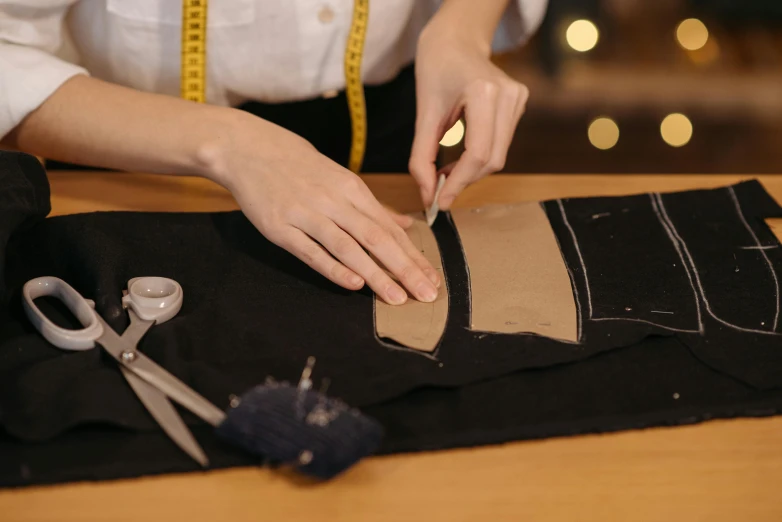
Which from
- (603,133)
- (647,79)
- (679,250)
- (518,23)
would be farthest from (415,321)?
(603,133)

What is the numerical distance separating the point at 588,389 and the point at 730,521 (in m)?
0.17

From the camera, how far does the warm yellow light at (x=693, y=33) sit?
251 cm

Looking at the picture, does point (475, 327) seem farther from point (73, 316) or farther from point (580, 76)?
point (580, 76)

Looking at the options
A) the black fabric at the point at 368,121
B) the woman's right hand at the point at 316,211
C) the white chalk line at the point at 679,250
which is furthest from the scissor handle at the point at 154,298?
the white chalk line at the point at 679,250

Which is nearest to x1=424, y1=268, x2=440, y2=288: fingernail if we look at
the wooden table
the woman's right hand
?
the woman's right hand

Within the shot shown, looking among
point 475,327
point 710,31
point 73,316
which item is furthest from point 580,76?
point 73,316

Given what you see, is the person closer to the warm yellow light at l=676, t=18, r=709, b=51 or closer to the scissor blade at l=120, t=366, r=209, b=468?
the scissor blade at l=120, t=366, r=209, b=468

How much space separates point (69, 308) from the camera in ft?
2.85

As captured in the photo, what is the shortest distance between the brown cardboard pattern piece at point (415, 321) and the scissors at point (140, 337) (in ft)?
0.68

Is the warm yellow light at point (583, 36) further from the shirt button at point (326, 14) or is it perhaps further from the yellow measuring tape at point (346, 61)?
the shirt button at point (326, 14)

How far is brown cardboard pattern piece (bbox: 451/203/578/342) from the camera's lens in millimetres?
881

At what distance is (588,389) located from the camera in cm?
81

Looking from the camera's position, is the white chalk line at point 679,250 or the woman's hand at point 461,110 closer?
the white chalk line at point 679,250

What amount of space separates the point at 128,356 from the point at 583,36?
79.5 inches
